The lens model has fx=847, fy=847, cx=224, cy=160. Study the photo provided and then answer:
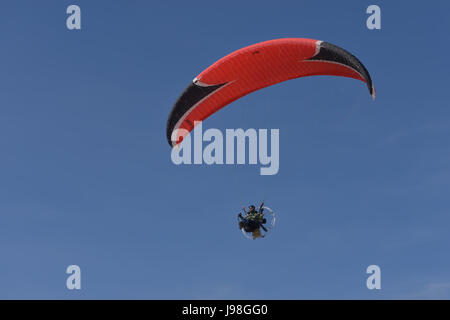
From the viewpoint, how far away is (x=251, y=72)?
130 feet

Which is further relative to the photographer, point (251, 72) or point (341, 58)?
point (251, 72)

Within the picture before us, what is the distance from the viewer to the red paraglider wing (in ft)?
125

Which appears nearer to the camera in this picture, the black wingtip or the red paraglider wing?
the black wingtip

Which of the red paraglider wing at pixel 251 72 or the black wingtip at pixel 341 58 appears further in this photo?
the red paraglider wing at pixel 251 72

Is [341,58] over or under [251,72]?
under

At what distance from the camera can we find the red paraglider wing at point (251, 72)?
38.1m
